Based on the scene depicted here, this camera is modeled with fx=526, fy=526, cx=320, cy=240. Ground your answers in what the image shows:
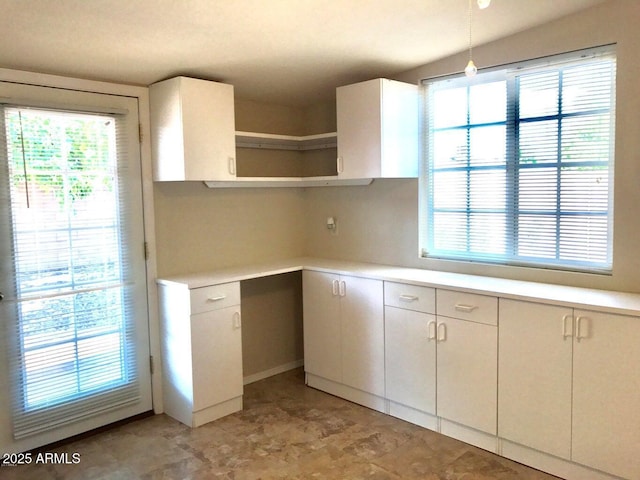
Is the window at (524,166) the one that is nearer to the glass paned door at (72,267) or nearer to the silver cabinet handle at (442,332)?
the silver cabinet handle at (442,332)

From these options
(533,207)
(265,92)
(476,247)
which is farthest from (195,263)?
(533,207)

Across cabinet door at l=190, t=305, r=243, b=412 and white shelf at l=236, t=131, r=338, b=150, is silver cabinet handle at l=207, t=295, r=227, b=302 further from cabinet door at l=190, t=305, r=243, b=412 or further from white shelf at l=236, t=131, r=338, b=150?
white shelf at l=236, t=131, r=338, b=150

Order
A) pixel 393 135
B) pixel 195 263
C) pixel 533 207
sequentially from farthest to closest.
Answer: pixel 195 263, pixel 393 135, pixel 533 207

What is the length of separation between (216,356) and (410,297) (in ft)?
4.50

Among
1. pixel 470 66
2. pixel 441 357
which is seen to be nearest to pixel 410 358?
pixel 441 357

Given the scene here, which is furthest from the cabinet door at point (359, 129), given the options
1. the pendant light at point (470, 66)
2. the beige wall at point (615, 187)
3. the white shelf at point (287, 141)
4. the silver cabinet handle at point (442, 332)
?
the silver cabinet handle at point (442, 332)

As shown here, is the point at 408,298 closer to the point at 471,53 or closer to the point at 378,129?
the point at 378,129

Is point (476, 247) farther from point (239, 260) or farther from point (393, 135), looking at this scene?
point (239, 260)

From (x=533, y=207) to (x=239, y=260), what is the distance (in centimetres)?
223

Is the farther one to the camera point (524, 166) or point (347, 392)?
point (347, 392)

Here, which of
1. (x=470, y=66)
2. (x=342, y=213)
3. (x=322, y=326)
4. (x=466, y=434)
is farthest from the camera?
(x=342, y=213)

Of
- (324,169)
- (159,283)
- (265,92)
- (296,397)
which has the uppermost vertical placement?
(265,92)

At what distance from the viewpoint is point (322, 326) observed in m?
4.05

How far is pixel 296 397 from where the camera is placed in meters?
4.02
